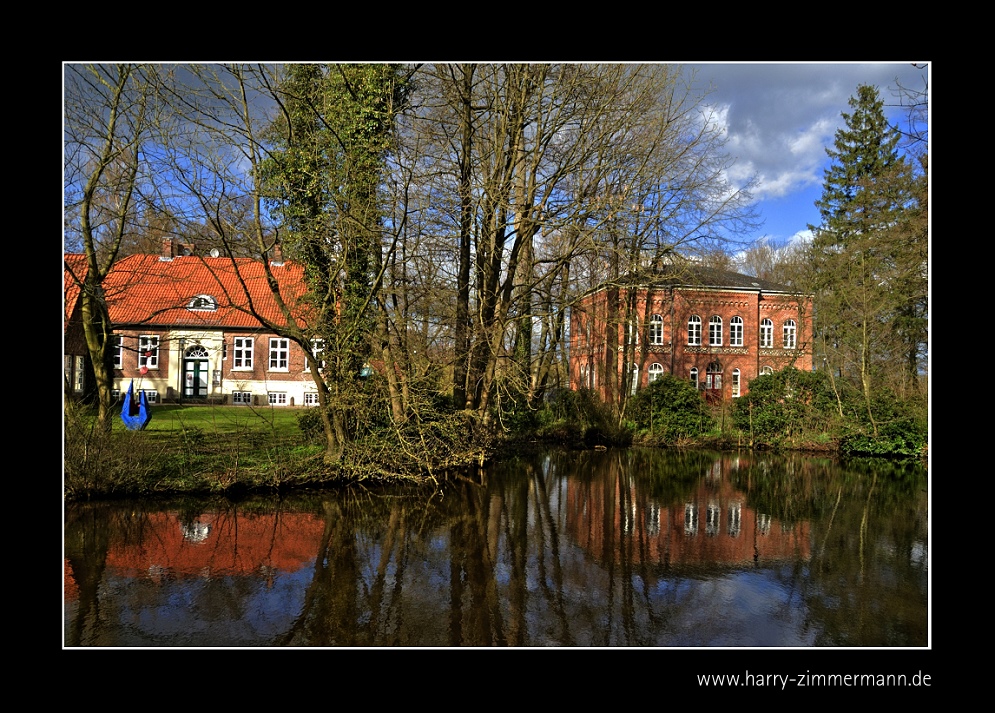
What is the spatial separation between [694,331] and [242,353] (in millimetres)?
23392

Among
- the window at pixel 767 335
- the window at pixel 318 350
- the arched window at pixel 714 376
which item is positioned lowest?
the arched window at pixel 714 376

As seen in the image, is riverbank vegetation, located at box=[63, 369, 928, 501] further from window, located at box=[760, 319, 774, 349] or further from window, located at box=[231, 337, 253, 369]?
window, located at box=[760, 319, 774, 349]

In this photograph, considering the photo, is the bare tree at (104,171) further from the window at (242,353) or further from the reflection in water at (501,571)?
the window at (242,353)

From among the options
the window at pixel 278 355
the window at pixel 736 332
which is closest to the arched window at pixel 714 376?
the window at pixel 736 332

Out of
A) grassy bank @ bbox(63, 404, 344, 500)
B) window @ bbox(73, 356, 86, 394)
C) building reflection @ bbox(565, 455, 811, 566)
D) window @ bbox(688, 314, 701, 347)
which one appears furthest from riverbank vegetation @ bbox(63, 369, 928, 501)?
window @ bbox(688, 314, 701, 347)

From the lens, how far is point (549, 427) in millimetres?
23859

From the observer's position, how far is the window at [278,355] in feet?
104

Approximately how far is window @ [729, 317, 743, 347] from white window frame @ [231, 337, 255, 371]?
2506 cm

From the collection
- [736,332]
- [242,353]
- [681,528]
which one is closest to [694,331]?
[736,332]

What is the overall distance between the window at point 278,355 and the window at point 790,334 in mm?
26861

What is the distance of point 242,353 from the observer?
31312 millimetres

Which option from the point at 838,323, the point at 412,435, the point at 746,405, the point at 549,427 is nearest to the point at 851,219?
the point at 838,323

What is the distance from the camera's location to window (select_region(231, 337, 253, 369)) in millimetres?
31203

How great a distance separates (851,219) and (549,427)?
1936 centimetres
